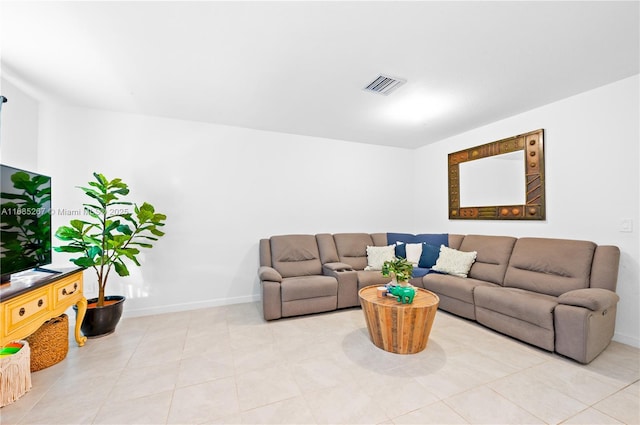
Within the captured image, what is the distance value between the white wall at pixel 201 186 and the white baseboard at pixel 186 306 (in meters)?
0.01

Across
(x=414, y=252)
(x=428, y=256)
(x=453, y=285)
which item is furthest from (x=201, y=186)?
(x=453, y=285)

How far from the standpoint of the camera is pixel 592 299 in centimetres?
213

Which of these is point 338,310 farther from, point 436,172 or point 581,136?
point 581,136

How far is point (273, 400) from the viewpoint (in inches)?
69.5

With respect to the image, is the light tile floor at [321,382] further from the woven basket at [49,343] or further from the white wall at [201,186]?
the white wall at [201,186]

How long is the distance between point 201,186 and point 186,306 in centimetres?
164

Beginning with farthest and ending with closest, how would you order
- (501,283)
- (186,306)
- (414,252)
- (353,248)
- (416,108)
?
(353,248) < (414,252) < (186,306) < (416,108) < (501,283)

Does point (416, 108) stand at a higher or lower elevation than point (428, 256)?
higher

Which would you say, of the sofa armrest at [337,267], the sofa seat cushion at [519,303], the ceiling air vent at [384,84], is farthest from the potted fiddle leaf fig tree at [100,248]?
the sofa seat cushion at [519,303]

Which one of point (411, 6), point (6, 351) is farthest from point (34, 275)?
point (411, 6)

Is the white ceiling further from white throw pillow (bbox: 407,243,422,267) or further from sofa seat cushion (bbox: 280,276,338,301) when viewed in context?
sofa seat cushion (bbox: 280,276,338,301)

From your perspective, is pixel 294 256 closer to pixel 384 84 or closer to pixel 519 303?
pixel 384 84

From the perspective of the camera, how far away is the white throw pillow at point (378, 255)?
403cm

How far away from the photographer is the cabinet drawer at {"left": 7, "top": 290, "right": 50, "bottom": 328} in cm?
169
